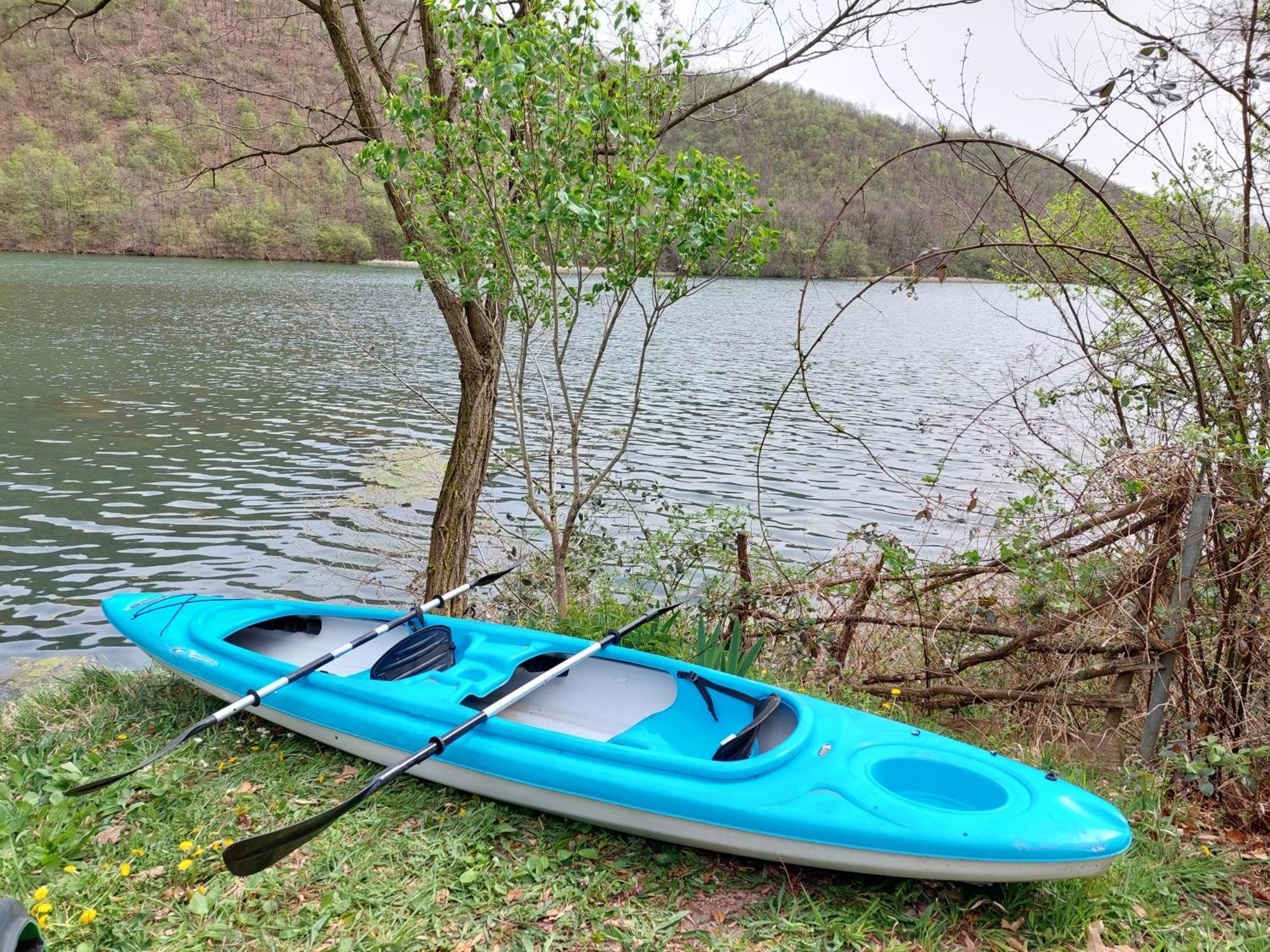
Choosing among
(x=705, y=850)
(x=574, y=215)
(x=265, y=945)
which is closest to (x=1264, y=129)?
(x=574, y=215)

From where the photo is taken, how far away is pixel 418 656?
13.9 feet

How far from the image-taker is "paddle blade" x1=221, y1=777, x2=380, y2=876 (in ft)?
8.66

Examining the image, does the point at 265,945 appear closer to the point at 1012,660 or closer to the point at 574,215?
the point at 574,215

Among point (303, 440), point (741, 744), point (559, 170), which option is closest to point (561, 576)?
point (741, 744)

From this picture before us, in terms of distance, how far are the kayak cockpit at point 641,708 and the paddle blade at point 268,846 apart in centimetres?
104

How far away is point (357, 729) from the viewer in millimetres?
3783

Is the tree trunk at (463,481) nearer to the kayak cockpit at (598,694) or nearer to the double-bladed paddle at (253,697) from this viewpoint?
the double-bladed paddle at (253,697)

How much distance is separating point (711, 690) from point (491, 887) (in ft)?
4.66

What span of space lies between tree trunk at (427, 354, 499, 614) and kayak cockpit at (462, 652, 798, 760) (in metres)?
1.92

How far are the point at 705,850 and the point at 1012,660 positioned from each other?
2287mm

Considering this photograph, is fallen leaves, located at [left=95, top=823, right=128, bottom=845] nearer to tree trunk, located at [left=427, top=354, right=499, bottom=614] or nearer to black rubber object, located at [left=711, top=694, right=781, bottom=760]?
black rubber object, located at [left=711, top=694, right=781, bottom=760]

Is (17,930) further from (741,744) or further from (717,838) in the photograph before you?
(741,744)

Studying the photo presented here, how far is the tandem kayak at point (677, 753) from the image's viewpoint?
2.84m

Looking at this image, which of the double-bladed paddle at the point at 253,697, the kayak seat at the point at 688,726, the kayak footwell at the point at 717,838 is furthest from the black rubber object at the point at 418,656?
the kayak seat at the point at 688,726
